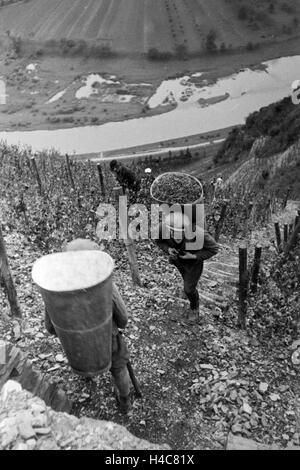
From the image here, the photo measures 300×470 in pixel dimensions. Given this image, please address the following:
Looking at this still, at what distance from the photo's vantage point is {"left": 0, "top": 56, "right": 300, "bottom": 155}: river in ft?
145

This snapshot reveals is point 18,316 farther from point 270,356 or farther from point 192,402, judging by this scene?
point 270,356

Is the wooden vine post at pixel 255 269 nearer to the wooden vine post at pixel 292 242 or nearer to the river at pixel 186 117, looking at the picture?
the wooden vine post at pixel 292 242

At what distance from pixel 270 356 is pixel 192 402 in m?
1.36

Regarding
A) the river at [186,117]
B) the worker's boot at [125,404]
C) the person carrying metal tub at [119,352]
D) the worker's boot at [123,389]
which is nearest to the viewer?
the person carrying metal tub at [119,352]

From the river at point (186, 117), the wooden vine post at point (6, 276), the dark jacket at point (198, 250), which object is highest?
the dark jacket at point (198, 250)

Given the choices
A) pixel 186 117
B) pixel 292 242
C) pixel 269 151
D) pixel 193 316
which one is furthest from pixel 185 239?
pixel 186 117

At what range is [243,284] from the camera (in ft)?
17.6

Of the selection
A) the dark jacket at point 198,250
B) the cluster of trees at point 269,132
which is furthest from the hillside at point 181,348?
the cluster of trees at point 269,132

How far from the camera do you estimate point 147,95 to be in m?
54.5

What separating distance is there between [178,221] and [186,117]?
45.7 meters

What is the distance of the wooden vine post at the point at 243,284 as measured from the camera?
16.9ft

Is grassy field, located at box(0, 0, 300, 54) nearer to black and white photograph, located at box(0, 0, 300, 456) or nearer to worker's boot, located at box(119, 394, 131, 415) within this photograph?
black and white photograph, located at box(0, 0, 300, 456)

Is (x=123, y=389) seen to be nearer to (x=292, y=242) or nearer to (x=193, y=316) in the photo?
(x=193, y=316)

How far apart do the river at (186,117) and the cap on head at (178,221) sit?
3647 cm
